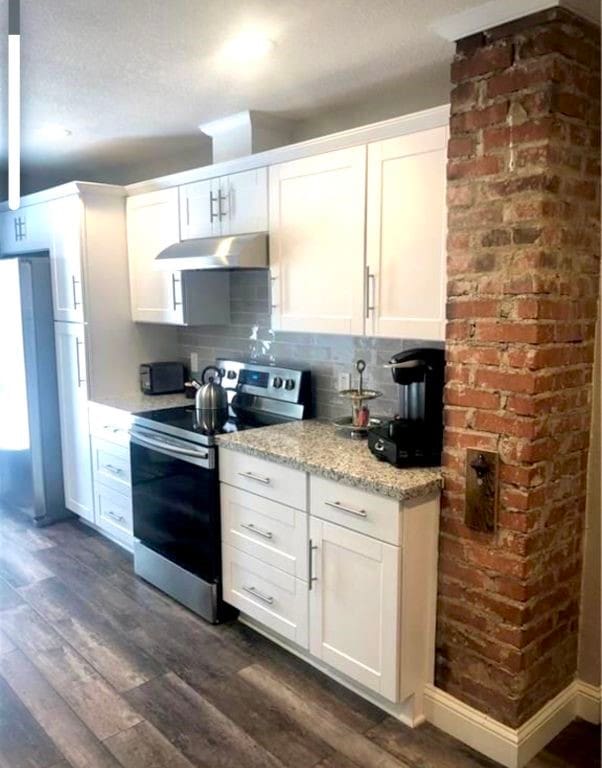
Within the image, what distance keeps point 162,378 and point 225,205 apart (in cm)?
130

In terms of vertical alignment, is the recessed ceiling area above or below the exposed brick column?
above

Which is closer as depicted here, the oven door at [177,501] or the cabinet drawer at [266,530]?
the cabinet drawer at [266,530]

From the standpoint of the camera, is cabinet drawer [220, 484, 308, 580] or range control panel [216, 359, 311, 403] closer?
cabinet drawer [220, 484, 308, 580]

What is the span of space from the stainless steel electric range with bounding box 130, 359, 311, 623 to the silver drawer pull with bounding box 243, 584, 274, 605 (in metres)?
0.21

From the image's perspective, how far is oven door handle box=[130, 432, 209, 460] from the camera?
112 inches

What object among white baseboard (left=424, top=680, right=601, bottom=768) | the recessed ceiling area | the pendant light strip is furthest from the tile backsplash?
the pendant light strip

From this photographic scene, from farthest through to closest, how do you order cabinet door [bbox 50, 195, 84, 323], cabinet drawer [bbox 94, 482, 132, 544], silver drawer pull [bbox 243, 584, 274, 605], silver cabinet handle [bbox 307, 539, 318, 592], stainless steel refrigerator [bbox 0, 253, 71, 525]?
stainless steel refrigerator [bbox 0, 253, 71, 525]
cabinet door [bbox 50, 195, 84, 323]
cabinet drawer [bbox 94, 482, 132, 544]
silver drawer pull [bbox 243, 584, 274, 605]
silver cabinet handle [bbox 307, 539, 318, 592]

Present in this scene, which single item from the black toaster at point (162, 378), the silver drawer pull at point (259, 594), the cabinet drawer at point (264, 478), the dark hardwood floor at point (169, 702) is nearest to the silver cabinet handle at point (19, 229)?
the black toaster at point (162, 378)

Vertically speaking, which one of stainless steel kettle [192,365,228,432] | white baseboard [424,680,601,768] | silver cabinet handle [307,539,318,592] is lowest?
white baseboard [424,680,601,768]

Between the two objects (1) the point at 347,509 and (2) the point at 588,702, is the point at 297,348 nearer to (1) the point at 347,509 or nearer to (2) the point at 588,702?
(1) the point at 347,509

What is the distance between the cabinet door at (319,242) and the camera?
2.58m

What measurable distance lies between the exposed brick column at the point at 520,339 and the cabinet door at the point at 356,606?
222 millimetres

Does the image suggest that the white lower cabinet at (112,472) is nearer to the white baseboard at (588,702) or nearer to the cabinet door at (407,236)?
the cabinet door at (407,236)

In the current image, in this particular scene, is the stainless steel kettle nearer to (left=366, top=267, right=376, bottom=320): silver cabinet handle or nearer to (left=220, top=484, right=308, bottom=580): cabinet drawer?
(left=220, top=484, right=308, bottom=580): cabinet drawer
